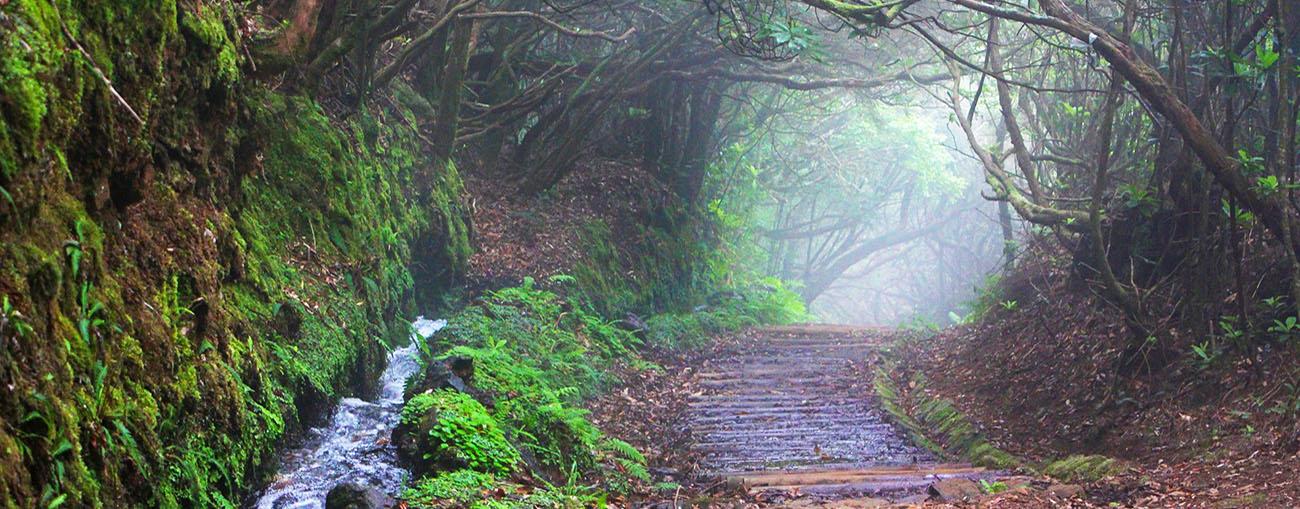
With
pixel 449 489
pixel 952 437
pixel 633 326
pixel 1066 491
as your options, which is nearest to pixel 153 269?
pixel 449 489

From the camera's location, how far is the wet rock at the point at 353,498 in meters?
5.30

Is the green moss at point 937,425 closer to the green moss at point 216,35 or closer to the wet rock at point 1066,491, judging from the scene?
the wet rock at point 1066,491

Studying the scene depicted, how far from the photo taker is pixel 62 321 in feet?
11.9

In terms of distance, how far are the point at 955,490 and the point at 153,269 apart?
546 centimetres

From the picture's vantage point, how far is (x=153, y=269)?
15.4ft

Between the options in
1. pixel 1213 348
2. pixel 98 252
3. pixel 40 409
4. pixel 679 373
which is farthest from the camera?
pixel 679 373

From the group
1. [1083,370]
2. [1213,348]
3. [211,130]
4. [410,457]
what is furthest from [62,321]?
[1083,370]

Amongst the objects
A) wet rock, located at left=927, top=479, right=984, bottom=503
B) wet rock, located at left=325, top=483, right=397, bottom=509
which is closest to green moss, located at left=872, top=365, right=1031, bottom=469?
wet rock, located at left=927, top=479, right=984, bottom=503

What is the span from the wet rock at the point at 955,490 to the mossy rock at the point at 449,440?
3.01 m

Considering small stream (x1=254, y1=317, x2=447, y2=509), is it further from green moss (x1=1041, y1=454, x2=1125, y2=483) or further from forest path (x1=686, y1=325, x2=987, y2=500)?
green moss (x1=1041, y1=454, x2=1125, y2=483)

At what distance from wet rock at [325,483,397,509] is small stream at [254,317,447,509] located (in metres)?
0.32

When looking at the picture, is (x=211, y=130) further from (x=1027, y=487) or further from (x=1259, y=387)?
(x=1259, y=387)

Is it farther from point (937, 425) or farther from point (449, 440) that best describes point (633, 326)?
point (449, 440)

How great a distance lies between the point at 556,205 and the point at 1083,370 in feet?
28.0
